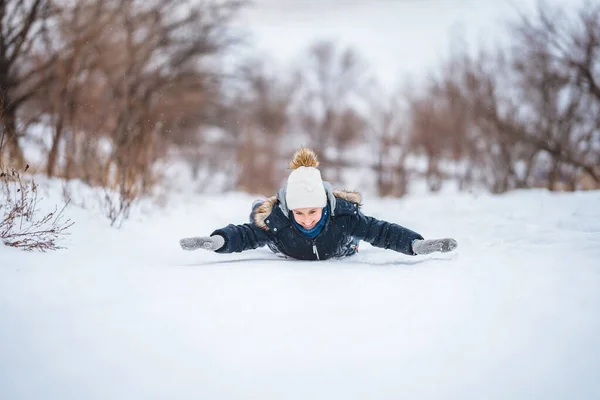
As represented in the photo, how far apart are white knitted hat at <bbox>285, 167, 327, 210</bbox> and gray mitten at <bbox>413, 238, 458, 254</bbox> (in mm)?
594

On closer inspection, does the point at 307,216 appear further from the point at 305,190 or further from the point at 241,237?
the point at 241,237

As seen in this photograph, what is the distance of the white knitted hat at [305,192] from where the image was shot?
7.61 ft

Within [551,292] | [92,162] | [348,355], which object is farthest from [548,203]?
[92,162]

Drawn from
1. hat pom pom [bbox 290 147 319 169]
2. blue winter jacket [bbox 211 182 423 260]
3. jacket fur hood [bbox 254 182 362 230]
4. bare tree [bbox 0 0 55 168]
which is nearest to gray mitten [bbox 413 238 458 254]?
blue winter jacket [bbox 211 182 423 260]

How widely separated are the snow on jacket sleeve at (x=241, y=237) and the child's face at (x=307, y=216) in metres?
0.27

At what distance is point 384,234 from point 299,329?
1.15 metres

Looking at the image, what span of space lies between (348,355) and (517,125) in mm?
7450

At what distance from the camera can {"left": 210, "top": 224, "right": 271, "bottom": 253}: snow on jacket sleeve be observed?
2318 mm

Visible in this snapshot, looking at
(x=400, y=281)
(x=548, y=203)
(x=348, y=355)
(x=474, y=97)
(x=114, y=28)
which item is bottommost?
(x=348, y=355)

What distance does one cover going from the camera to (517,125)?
7281 mm

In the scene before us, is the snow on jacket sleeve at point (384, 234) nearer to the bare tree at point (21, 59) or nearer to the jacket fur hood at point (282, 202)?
the jacket fur hood at point (282, 202)

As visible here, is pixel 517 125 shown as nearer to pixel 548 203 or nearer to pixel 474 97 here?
pixel 474 97

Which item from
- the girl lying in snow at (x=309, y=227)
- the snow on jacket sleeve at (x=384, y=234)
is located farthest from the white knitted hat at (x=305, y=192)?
the snow on jacket sleeve at (x=384, y=234)

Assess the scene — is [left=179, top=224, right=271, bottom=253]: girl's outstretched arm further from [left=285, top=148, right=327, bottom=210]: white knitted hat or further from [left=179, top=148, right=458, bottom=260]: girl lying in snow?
[left=285, top=148, right=327, bottom=210]: white knitted hat
